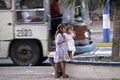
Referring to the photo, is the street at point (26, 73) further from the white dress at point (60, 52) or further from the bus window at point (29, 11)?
the bus window at point (29, 11)

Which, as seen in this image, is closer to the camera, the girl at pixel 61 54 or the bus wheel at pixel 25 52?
the girl at pixel 61 54

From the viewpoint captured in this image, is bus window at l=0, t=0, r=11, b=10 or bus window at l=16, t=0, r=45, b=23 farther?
bus window at l=0, t=0, r=11, b=10

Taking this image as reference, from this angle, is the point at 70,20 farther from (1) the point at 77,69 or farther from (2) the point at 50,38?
(1) the point at 77,69

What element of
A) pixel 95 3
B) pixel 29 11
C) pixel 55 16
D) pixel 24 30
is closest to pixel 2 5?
pixel 29 11

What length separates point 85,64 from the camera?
11.1 m

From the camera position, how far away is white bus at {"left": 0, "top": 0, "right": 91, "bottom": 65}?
48.6 feet

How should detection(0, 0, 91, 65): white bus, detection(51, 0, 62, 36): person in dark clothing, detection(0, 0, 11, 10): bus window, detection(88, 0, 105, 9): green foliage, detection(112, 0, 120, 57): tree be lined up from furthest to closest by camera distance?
detection(51, 0, 62, 36): person in dark clothing, detection(0, 0, 11, 10): bus window, detection(0, 0, 91, 65): white bus, detection(112, 0, 120, 57): tree, detection(88, 0, 105, 9): green foliage

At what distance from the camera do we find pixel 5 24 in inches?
587

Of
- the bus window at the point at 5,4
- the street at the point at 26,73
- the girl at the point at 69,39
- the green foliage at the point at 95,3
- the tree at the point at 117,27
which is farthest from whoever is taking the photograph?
the bus window at the point at 5,4

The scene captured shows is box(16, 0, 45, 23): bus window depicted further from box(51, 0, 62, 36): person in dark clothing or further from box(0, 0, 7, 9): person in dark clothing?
box(51, 0, 62, 36): person in dark clothing

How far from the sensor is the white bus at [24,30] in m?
14.8

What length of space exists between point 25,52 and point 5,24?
44.2 inches

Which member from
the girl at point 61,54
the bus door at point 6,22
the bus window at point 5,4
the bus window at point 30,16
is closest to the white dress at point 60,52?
the girl at point 61,54

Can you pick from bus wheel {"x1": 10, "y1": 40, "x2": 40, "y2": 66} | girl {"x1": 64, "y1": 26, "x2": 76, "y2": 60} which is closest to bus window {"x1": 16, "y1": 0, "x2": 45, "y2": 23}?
bus wheel {"x1": 10, "y1": 40, "x2": 40, "y2": 66}
